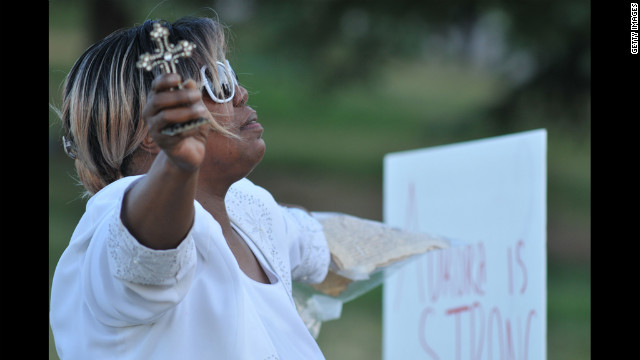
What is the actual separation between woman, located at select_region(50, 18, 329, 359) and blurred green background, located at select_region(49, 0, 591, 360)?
2025 millimetres

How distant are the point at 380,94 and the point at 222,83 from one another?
7.61m

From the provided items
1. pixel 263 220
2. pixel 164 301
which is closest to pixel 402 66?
pixel 263 220

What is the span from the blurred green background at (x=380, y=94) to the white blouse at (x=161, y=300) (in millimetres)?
2217

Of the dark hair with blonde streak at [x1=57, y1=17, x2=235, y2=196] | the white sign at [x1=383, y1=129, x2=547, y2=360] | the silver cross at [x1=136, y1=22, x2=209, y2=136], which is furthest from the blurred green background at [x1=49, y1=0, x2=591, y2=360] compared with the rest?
the silver cross at [x1=136, y1=22, x2=209, y2=136]

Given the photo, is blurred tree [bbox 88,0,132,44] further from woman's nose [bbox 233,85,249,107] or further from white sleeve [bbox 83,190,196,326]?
white sleeve [bbox 83,190,196,326]

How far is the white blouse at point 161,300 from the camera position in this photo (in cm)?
105

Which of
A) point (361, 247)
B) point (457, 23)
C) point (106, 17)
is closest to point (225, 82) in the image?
point (361, 247)

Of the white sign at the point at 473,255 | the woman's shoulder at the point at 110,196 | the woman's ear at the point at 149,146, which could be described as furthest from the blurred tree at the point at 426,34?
the woman's shoulder at the point at 110,196

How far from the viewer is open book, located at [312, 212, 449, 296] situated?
1850mm

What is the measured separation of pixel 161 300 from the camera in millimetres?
1069

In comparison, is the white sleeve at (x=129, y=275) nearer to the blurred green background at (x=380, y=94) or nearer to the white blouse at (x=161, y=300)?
the white blouse at (x=161, y=300)

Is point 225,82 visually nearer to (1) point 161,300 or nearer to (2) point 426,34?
(1) point 161,300

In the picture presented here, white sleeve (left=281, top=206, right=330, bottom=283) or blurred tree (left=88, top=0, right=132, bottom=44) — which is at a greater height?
blurred tree (left=88, top=0, right=132, bottom=44)
